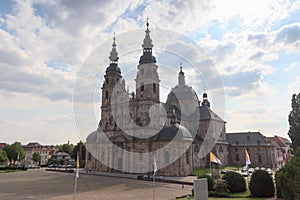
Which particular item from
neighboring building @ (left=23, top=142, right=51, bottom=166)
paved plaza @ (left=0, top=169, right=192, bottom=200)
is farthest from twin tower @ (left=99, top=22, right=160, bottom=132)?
neighboring building @ (left=23, top=142, right=51, bottom=166)

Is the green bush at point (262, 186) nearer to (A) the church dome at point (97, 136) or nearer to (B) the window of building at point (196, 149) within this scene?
(B) the window of building at point (196, 149)

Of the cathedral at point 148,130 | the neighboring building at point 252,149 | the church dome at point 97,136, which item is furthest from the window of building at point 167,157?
the neighboring building at point 252,149

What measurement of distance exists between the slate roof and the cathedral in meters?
4.29

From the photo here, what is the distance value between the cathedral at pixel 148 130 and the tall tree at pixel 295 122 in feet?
78.9

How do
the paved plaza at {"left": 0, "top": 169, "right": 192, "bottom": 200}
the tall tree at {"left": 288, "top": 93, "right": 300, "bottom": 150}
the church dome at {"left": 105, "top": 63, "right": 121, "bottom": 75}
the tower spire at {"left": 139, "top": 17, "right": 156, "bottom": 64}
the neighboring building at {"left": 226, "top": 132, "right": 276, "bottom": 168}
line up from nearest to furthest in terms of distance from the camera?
the paved plaza at {"left": 0, "top": 169, "right": 192, "bottom": 200}, the tall tree at {"left": 288, "top": 93, "right": 300, "bottom": 150}, the tower spire at {"left": 139, "top": 17, "right": 156, "bottom": 64}, the church dome at {"left": 105, "top": 63, "right": 121, "bottom": 75}, the neighboring building at {"left": 226, "top": 132, "right": 276, "bottom": 168}

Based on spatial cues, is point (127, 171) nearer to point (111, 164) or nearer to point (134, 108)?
point (111, 164)

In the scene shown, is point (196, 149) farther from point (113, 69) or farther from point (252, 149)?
point (113, 69)

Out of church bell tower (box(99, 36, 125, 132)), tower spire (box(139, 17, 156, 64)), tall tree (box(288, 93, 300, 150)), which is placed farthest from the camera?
church bell tower (box(99, 36, 125, 132))

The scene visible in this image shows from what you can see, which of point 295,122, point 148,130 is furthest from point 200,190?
point 148,130

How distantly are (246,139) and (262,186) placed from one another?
5536cm

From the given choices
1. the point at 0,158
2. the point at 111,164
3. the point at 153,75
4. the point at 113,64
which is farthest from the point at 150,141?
the point at 0,158

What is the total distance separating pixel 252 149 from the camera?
70938 mm

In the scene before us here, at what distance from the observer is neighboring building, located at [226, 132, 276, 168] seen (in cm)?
6856

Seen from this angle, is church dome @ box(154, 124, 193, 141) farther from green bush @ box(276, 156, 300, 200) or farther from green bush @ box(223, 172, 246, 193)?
green bush @ box(276, 156, 300, 200)
